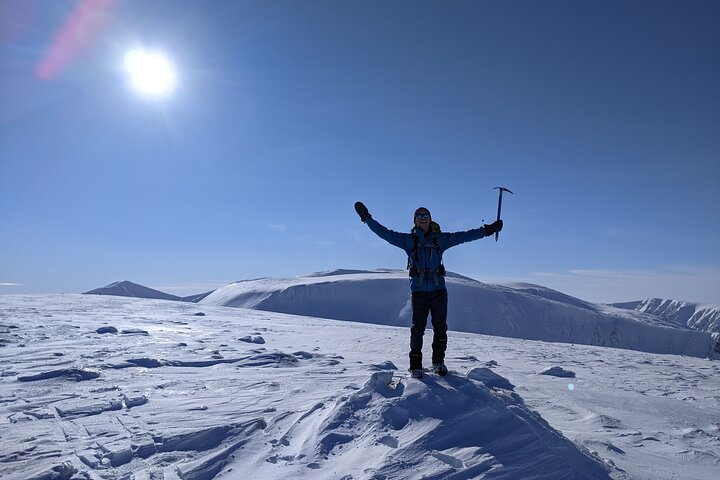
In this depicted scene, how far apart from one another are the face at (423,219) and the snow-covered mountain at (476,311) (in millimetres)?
40756

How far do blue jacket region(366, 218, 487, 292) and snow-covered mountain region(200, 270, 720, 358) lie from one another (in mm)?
40425

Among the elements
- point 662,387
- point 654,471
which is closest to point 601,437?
point 654,471

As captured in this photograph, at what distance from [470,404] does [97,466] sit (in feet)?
10.5

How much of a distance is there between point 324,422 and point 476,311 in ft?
150

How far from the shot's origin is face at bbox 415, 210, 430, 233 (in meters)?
5.30

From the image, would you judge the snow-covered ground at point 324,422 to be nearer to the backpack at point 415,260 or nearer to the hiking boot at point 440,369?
the hiking boot at point 440,369

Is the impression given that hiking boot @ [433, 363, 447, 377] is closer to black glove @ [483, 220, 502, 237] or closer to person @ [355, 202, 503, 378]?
person @ [355, 202, 503, 378]

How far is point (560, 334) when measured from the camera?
4944 centimetres

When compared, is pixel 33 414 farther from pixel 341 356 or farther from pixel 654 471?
pixel 654 471

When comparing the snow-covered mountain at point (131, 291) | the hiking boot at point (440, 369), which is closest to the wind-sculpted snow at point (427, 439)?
the hiking boot at point (440, 369)

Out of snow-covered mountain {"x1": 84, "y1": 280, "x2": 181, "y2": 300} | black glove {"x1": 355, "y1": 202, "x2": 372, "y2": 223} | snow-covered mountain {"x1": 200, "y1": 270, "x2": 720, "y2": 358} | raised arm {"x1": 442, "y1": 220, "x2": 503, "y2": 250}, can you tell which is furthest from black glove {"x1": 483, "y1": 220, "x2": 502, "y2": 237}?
snow-covered mountain {"x1": 84, "y1": 280, "x2": 181, "y2": 300}

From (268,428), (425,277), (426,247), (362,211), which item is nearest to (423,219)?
(426,247)

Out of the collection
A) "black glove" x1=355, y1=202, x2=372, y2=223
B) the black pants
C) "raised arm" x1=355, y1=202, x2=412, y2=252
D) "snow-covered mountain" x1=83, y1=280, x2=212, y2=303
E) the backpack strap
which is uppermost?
"black glove" x1=355, y1=202, x2=372, y2=223

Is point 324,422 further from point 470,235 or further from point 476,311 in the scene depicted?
point 476,311
